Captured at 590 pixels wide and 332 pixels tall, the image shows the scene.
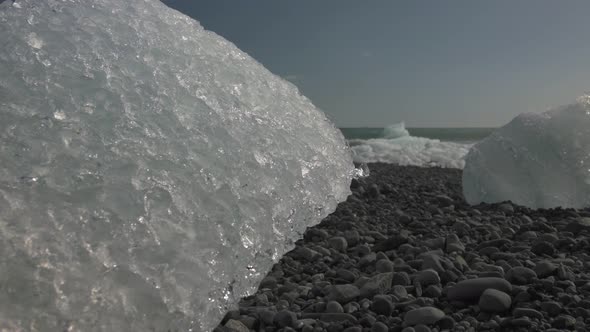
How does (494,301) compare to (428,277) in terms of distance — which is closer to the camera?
(494,301)

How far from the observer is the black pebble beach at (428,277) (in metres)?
1.91

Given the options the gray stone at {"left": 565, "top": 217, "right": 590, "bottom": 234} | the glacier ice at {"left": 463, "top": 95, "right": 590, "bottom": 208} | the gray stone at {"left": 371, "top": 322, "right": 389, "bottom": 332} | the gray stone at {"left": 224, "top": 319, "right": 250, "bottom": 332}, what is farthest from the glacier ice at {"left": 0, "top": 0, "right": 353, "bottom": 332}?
the glacier ice at {"left": 463, "top": 95, "right": 590, "bottom": 208}

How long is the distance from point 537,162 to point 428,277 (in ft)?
8.73

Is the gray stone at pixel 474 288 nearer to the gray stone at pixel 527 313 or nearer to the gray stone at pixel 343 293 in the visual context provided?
the gray stone at pixel 527 313

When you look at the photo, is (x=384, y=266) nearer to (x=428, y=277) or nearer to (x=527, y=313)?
(x=428, y=277)

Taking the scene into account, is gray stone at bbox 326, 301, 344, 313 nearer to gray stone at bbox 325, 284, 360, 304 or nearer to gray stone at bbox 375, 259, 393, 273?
gray stone at bbox 325, 284, 360, 304

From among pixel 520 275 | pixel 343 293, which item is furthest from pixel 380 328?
pixel 520 275

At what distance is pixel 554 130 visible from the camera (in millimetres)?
4426

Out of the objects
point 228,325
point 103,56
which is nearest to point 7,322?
point 228,325

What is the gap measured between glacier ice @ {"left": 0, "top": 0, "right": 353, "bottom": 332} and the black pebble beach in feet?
0.90

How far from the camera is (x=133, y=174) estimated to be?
5.89 feet

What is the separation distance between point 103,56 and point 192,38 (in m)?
0.63

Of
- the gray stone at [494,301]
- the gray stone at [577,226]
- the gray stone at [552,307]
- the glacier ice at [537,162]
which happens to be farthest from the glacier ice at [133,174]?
the glacier ice at [537,162]

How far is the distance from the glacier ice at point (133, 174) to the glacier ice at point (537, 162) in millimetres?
2291
